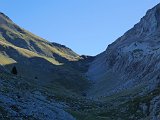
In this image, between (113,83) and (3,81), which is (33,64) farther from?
(3,81)

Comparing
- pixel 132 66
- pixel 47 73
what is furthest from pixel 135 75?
pixel 47 73

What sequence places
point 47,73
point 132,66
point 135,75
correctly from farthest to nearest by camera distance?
point 47,73
point 132,66
point 135,75

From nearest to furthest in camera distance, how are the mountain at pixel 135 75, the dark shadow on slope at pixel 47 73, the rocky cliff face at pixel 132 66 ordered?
the mountain at pixel 135 75
the rocky cliff face at pixel 132 66
the dark shadow on slope at pixel 47 73

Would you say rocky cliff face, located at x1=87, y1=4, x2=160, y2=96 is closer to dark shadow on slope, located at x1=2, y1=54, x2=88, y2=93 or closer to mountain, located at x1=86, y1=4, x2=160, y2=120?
mountain, located at x1=86, y1=4, x2=160, y2=120

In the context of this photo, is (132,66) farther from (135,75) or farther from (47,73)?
(47,73)

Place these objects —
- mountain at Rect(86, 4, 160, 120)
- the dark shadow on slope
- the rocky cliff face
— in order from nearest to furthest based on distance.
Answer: mountain at Rect(86, 4, 160, 120) < the rocky cliff face < the dark shadow on slope

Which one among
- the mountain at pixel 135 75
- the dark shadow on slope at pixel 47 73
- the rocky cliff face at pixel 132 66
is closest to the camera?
the mountain at pixel 135 75

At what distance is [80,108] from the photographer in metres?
73.6

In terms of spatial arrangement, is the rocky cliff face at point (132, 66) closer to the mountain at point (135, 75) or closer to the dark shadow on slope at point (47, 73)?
the mountain at point (135, 75)

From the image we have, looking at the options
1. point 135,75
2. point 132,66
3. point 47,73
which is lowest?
point 135,75

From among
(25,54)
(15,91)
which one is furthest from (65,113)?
(25,54)

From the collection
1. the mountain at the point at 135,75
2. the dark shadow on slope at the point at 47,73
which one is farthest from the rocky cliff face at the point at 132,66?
the dark shadow on slope at the point at 47,73

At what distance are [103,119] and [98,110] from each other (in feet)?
29.6

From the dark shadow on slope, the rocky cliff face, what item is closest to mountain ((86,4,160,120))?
the rocky cliff face
